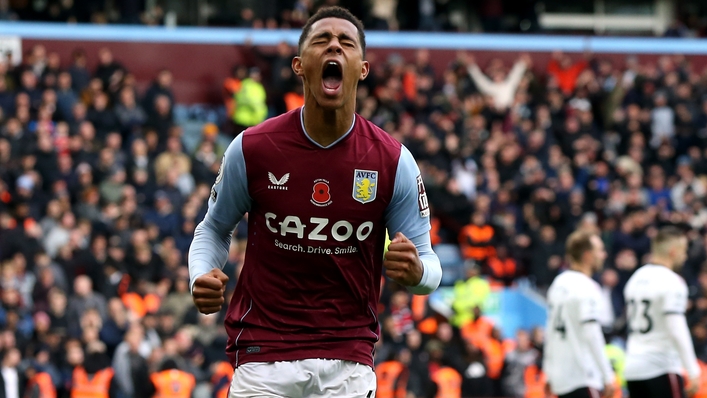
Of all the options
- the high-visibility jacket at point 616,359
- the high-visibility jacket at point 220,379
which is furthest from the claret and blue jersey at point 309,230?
the high-visibility jacket at point 616,359

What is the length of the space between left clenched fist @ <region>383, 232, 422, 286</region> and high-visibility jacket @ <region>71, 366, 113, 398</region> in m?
8.44

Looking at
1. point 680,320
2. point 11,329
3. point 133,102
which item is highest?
point 133,102

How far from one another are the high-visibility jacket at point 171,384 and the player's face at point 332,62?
8.15m

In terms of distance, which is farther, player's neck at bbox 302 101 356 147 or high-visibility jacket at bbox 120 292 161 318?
high-visibility jacket at bbox 120 292 161 318

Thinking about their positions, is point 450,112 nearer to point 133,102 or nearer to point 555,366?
point 133,102

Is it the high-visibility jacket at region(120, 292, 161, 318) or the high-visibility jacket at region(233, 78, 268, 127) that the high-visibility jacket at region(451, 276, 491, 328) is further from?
the high-visibility jacket at region(233, 78, 268, 127)

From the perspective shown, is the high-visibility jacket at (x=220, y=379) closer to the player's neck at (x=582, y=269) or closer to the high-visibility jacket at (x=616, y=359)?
the high-visibility jacket at (x=616, y=359)

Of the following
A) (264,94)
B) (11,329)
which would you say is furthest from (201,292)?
(264,94)

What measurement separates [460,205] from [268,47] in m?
5.27

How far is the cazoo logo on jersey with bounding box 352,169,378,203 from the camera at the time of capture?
4.61 metres

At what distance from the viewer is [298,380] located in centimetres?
451

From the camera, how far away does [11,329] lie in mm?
12344

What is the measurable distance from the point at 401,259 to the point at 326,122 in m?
0.71

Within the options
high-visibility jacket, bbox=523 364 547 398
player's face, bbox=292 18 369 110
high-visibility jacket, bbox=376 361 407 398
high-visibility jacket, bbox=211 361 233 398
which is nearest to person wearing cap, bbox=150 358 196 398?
high-visibility jacket, bbox=211 361 233 398
